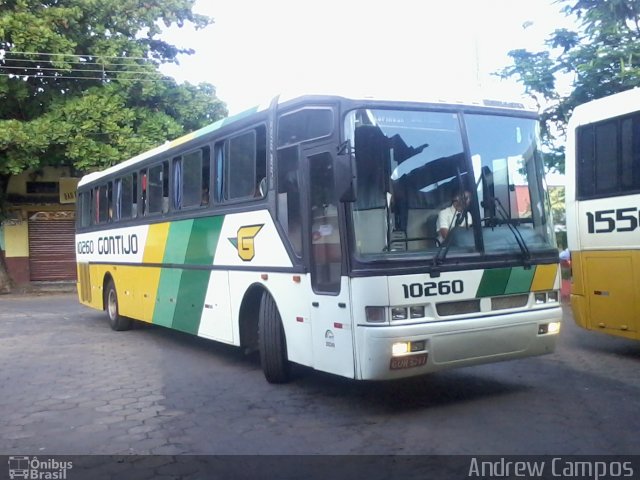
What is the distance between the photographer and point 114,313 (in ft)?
45.0

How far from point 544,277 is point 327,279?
2.14 m

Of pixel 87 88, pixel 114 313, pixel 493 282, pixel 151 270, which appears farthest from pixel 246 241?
pixel 87 88

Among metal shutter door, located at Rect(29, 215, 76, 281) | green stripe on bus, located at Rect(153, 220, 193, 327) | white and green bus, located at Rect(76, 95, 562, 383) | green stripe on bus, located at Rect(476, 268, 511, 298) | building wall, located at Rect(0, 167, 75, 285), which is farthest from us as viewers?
metal shutter door, located at Rect(29, 215, 76, 281)

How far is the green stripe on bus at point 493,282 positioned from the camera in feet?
21.7

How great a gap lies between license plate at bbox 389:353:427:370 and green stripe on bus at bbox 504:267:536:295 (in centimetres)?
112

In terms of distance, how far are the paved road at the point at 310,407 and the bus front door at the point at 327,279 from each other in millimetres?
581

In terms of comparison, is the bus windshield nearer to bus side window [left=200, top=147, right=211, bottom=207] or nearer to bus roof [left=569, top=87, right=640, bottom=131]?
bus roof [left=569, top=87, right=640, bottom=131]

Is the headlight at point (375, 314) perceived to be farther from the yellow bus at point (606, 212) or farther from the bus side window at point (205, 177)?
the yellow bus at point (606, 212)

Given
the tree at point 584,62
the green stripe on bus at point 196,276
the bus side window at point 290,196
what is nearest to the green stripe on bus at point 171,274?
the green stripe on bus at point 196,276

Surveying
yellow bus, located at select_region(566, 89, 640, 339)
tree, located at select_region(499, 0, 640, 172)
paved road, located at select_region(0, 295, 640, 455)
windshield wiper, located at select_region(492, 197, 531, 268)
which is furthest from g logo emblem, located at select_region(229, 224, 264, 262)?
tree, located at select_region(499, 0, 640, 172)

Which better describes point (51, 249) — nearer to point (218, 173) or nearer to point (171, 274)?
point (171, 274)

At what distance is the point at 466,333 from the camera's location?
21.2 ft

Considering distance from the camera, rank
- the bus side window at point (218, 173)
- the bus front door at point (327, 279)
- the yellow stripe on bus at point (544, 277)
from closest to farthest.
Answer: the bus front door at point (327, 279) < the yellow stripe on bus at point (544, 277) < the bus side window at point (218, 173)

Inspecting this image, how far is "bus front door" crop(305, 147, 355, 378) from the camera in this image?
642 centimetres
